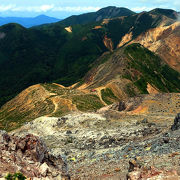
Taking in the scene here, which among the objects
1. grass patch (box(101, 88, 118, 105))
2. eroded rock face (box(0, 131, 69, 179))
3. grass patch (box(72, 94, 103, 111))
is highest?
eroded rock face (box(0, 131, 69, 179))

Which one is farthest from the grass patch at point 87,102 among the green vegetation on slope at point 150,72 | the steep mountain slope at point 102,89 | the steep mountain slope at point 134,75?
the green vegetation on slope at point 150,72

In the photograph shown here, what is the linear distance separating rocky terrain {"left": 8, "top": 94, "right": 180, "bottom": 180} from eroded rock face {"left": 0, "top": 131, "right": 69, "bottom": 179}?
4.28 meters

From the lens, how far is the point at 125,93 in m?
126

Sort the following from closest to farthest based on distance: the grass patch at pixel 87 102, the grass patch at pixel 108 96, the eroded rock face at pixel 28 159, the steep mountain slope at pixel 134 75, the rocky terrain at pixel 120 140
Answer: the eroded rock face at pixel 28 159 < the rocky terrain at pixel 120 140 < the grass patch at pixel 87 102 < the grass patch at pixel 108 96 < the steep mountain slope at pixel 134 75

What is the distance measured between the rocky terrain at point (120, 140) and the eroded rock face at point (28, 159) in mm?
4280

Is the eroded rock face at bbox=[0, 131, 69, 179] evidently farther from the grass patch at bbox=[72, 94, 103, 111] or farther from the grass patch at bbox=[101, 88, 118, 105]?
the grass patch at bbox=[101, 88, 118, 105]

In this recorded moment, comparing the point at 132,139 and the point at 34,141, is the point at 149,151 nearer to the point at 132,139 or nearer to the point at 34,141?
the point at 132,139

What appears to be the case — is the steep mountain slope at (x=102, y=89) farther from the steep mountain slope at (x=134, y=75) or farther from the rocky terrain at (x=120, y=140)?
the rocky terrain at (x=120, y=140)

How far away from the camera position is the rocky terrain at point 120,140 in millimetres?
23372

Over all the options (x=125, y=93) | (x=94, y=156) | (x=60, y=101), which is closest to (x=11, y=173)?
Result: (x=94, y=156)

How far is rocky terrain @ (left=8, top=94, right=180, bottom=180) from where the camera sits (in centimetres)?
2337

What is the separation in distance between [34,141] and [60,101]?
67.4 m

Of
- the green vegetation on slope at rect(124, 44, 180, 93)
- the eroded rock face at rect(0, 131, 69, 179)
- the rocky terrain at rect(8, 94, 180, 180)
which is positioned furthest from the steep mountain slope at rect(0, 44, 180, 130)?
the eroded rock face at rect(0, 131, 69, 179)

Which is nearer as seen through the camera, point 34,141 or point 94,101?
point 34,141
